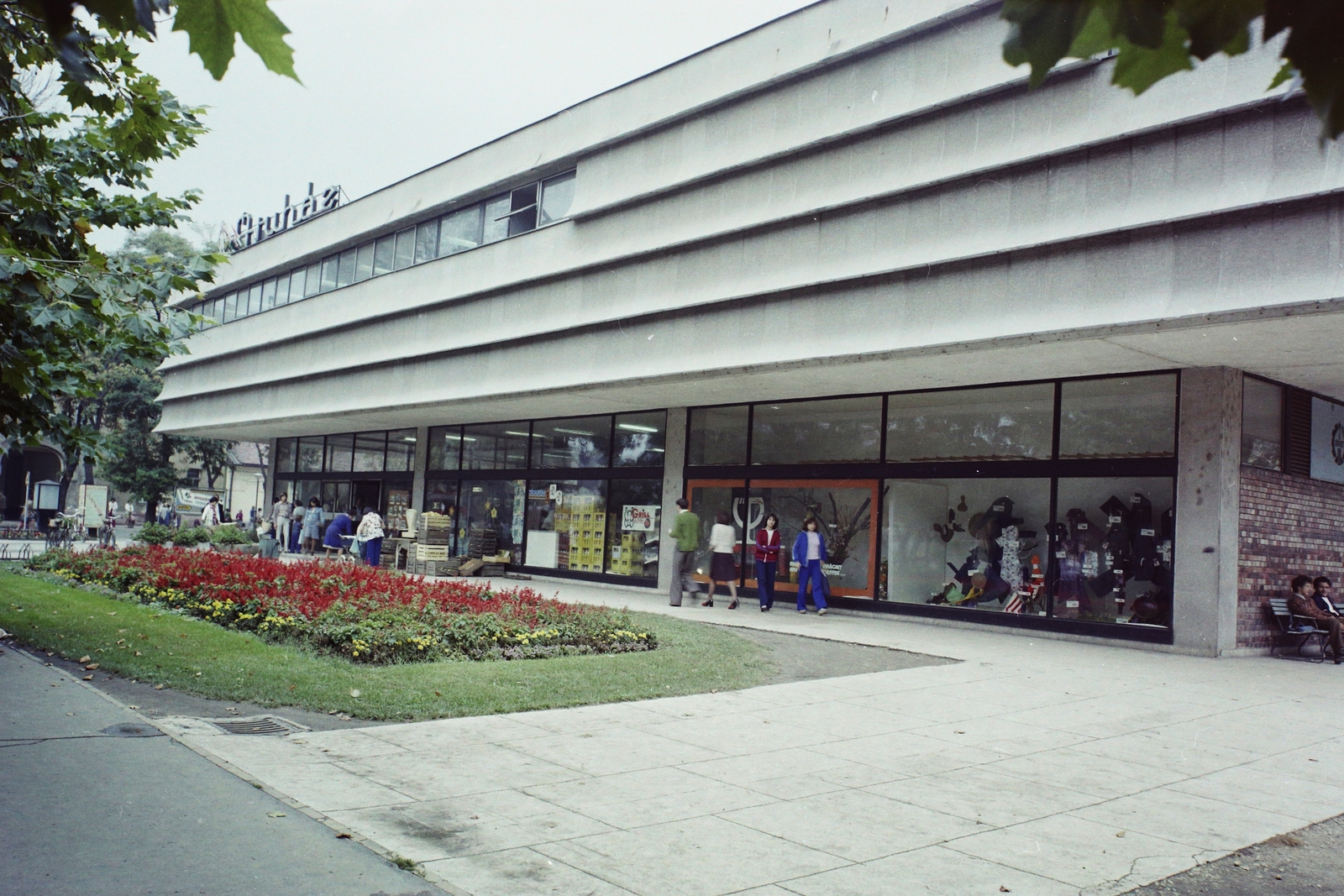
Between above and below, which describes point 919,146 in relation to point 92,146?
above

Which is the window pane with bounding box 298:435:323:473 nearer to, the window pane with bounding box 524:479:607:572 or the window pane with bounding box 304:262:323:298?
the window pane with bounding box 304:262:323:298

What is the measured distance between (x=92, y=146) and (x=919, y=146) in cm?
1067

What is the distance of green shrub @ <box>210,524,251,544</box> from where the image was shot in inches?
1033

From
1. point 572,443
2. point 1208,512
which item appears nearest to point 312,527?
point 572,443

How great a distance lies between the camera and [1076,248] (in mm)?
13047

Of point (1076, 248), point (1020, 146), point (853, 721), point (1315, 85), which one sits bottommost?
point (853, 721)

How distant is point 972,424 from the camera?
1639 centimetres

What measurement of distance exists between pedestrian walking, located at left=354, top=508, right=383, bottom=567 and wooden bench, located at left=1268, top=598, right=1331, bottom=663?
17.3 m

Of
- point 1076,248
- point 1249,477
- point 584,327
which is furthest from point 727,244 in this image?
point 1249,477

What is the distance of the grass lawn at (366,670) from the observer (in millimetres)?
8180

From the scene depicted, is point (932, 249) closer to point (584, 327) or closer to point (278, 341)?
point (584, 327)

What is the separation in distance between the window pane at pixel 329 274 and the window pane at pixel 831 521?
1659cm

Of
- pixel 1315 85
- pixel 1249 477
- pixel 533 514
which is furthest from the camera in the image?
pixel 533 514

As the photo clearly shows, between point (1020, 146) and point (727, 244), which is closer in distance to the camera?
point (1020, 146)
